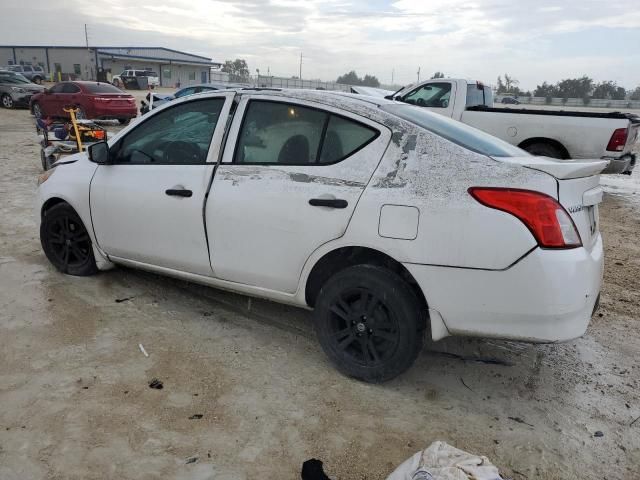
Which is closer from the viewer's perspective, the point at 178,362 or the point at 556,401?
the point at 556,401

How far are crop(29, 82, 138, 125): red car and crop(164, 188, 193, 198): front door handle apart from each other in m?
14.6

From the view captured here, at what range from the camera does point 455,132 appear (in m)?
2.99

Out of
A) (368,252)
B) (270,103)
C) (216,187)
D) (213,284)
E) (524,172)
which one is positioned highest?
(270,103)

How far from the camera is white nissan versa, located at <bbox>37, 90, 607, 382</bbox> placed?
242 cm

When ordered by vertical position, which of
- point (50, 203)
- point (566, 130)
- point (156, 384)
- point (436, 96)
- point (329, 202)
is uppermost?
point (436, 96)

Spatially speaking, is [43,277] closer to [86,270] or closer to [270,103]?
[86,270]

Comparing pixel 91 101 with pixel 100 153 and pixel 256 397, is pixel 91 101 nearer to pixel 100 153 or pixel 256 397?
pixel 100 153

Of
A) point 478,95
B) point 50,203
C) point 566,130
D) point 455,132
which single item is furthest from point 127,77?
point 455,132

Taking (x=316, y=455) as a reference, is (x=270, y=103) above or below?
above

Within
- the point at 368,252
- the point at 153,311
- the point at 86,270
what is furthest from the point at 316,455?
the point at 86,270

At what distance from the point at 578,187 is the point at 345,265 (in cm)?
132

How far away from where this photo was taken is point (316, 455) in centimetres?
235

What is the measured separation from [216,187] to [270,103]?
660 mm

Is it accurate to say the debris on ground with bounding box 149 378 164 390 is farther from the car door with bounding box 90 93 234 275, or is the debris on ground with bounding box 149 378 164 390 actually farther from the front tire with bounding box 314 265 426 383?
the front tire with bounding box 314 265 426 383
